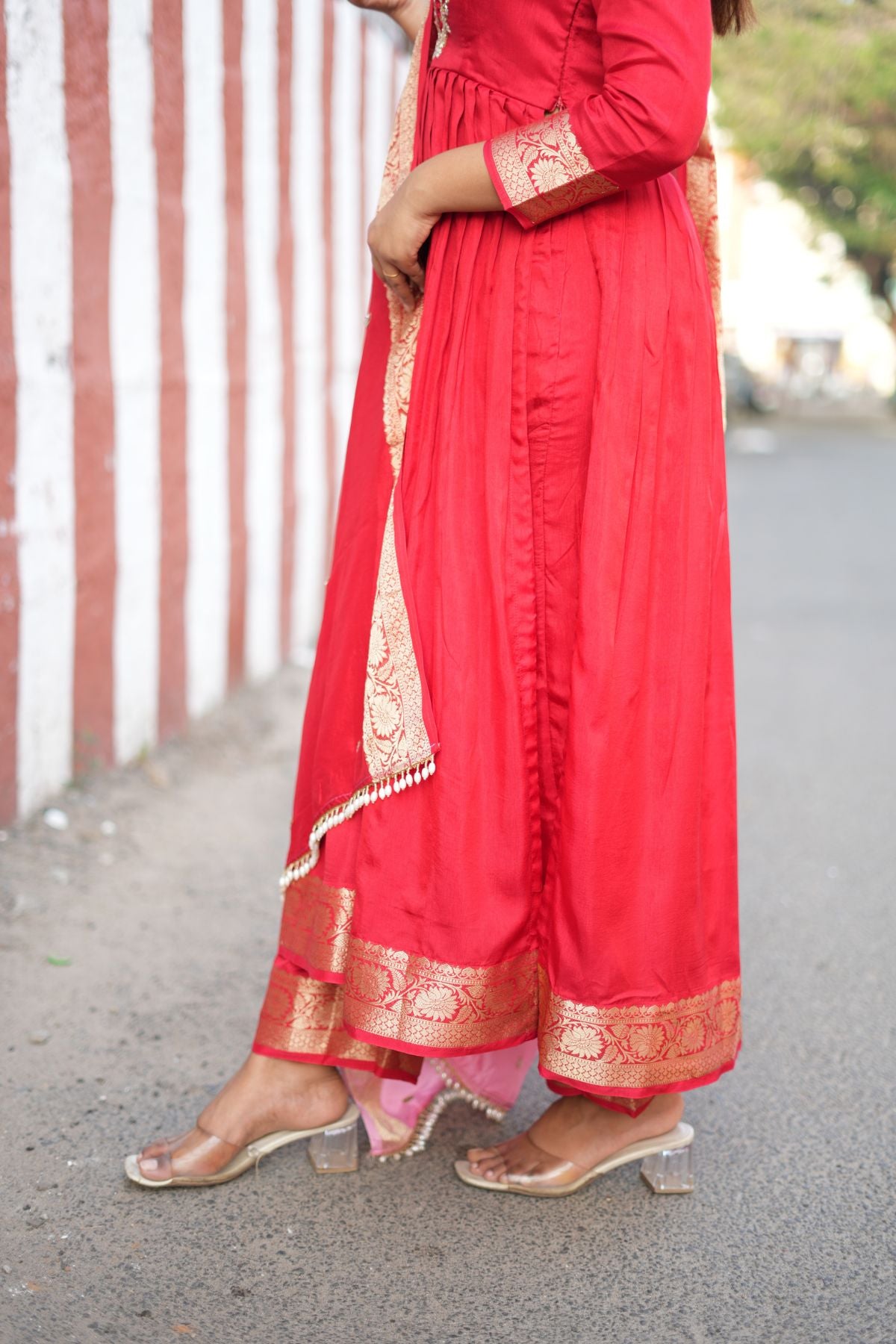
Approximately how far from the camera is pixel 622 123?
1.56 metres

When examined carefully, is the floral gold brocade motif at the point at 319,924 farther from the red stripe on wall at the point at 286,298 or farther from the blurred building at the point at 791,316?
the blurred building at the point at 791,316

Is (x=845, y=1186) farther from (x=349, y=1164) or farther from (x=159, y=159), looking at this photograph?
(x=159, y=159)

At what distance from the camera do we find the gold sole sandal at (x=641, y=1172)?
6.22ft

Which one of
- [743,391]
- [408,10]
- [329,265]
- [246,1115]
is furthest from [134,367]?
[743,391]

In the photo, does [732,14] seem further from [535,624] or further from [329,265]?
[329,265]

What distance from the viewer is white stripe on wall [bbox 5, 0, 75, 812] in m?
2.88

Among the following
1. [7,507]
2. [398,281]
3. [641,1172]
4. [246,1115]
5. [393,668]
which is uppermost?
[398,281]

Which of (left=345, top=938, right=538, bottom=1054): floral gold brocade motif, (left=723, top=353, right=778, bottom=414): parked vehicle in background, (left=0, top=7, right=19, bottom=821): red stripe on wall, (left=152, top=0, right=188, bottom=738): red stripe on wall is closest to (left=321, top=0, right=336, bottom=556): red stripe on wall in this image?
(left=152, top=0, right=188, bottom=738): red stripe on wall

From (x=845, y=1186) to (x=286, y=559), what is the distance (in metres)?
3.36

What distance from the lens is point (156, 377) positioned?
3.63 m

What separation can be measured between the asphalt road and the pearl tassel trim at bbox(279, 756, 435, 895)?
469 mm

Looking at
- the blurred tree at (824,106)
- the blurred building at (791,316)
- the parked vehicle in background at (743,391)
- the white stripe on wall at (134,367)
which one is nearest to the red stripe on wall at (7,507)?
the white stripe on wall at (134,367)

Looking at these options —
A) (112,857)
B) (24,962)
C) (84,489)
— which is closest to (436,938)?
(24,962)

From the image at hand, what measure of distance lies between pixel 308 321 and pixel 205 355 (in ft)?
3.41
